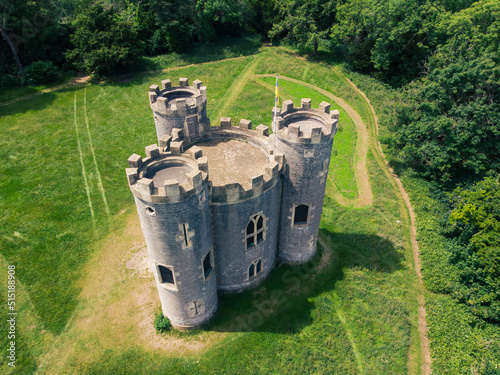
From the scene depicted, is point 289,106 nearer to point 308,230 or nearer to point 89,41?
point 308,230

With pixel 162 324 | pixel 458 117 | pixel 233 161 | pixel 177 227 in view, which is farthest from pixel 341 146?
pixel 162 324

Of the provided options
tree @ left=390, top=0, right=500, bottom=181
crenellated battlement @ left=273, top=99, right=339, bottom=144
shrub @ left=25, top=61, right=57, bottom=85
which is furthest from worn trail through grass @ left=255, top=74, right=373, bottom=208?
shrub @ left=25, top=61, right=57, bottom=85

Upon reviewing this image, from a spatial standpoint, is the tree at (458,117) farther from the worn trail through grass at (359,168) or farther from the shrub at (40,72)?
the shrub at (40,72)

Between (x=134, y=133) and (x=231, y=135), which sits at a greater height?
(x=231, y=135)

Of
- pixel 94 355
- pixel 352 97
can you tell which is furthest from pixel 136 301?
pixel 352 97

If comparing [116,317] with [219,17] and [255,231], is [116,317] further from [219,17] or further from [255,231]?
[219,17]

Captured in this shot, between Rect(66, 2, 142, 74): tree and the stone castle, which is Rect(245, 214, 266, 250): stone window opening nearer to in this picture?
the stone castle
